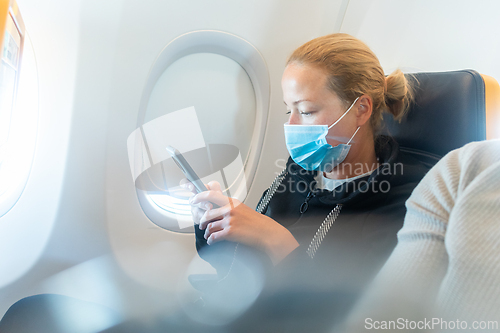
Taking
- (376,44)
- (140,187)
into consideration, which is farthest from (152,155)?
(376,44)

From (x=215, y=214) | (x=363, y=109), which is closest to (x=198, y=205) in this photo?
(x=215, y=214)

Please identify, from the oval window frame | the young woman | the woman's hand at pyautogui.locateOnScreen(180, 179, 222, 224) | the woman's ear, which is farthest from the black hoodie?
the oval window frame

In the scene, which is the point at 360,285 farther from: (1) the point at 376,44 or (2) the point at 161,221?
(1) the point at 376,44

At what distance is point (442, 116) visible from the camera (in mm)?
1038

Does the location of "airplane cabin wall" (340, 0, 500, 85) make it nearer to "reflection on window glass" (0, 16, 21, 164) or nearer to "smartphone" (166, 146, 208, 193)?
"smartphone" (166, 146, 208, 193)

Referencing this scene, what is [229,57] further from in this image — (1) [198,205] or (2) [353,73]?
(1) [198,205]

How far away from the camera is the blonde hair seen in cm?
107

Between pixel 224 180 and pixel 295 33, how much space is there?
87cm

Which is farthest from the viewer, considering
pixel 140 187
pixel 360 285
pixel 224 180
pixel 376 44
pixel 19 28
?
pixel 224 180

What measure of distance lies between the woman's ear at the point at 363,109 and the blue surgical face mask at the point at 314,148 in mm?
25

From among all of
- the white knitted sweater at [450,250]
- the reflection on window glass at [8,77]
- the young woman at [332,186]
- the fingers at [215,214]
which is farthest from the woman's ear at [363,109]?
the reflection on window glass at [8,77]

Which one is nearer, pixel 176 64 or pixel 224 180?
pixel 176 64

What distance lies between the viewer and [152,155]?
1.62 metres

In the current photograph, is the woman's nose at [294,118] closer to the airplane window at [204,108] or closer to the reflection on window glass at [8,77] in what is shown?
the airplane window at [204,108]
